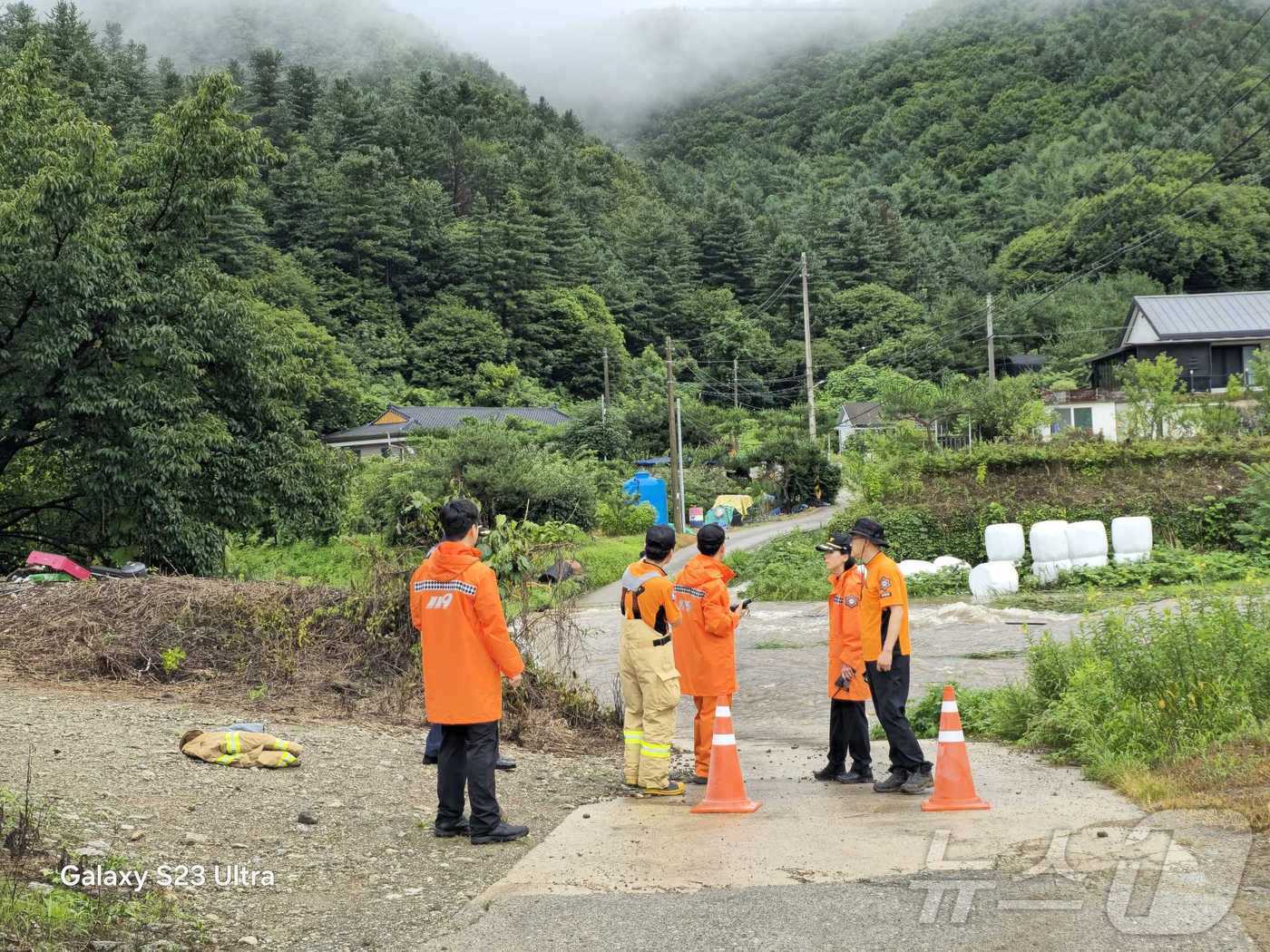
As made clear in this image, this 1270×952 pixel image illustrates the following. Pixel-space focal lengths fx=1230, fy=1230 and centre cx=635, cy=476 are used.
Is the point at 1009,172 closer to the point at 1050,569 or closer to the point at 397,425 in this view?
the point at 397,425

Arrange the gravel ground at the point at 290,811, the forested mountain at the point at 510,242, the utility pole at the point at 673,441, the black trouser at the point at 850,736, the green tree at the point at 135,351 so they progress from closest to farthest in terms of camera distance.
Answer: the gravel ground at the point at 290,811 < the black trouser at the point at 850,736 < the green tree at the point at 135,351 < the forested mountain at the point at 510,242 < the utility pole at the point at 673,441

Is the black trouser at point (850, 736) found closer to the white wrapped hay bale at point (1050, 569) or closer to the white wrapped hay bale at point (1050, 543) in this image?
the white wrapped hay bale at point (1050, 569)

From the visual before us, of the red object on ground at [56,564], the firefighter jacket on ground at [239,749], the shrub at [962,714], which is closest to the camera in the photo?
the firefighter jacket on ground at [239,749]

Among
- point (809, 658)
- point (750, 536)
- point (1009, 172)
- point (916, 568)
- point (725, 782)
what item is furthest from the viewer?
point (1009, 172)

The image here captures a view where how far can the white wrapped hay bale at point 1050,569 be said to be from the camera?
74.0 feet

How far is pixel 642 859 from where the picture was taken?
20.7 ft

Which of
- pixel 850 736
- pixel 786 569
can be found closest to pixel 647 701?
pixel 850 736

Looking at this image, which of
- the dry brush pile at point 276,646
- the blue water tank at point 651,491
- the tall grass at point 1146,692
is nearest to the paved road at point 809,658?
the tall grass at point 1146,692

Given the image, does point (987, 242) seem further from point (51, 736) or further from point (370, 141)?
point (51, 736)

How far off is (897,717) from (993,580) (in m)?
14.7

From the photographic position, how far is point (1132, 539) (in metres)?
23.0

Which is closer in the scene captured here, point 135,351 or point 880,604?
point 880,604

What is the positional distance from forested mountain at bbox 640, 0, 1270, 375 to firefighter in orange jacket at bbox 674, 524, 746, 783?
143ft

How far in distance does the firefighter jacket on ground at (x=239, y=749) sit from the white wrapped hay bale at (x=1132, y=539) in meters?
18.6
